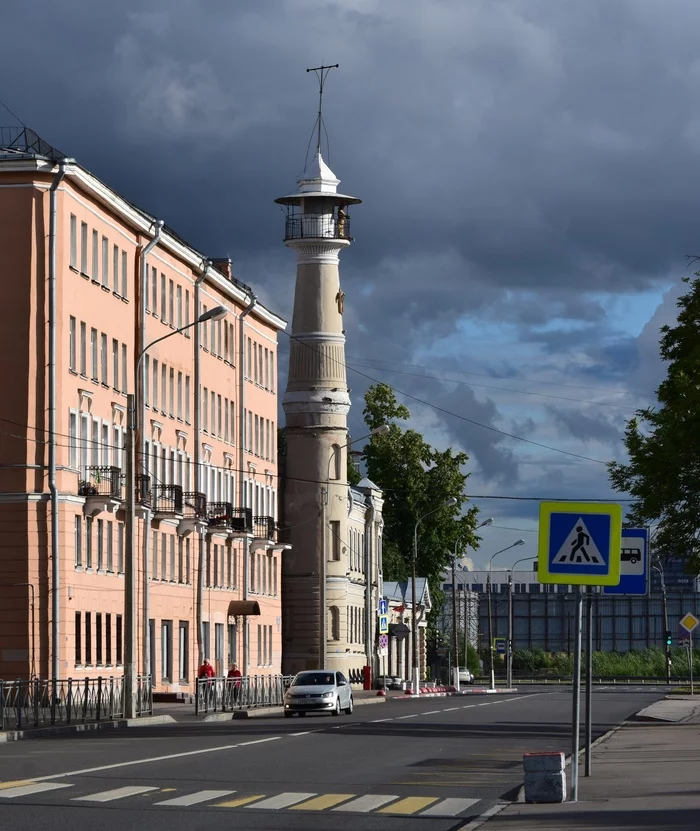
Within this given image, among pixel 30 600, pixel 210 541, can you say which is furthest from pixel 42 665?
pixel 210 541

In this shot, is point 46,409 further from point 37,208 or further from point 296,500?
point 296,500

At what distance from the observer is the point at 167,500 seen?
6138 centimetres

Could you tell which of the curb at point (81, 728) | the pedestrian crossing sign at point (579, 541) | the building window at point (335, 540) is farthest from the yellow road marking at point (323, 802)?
the building window at point (335, 540)

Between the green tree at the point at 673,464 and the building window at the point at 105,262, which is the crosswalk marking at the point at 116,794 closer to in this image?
the green tree at the point at 673,464

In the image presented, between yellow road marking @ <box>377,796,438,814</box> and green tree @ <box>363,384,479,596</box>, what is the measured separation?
7966 cm

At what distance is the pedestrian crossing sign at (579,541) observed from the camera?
1673 cm

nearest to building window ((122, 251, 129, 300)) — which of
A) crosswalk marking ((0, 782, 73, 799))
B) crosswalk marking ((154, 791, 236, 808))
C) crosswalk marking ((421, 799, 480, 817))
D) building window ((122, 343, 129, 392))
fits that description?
building window ((122, 343, 129, 392))

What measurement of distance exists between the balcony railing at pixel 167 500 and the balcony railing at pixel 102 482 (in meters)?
5.40

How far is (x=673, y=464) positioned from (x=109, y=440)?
22823 mm

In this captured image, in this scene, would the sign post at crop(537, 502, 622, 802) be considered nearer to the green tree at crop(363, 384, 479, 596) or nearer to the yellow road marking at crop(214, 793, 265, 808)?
the yellow road marking at crop(214, 793, 265, 808)

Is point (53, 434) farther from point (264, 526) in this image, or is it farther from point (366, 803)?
point (366, 803)

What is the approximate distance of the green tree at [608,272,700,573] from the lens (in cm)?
3819

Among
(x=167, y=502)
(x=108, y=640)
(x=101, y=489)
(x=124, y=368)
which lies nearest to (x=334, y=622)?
(x=167, y=502)

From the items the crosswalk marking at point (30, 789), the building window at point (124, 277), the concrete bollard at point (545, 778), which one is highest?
the building window at point (124, 277)
